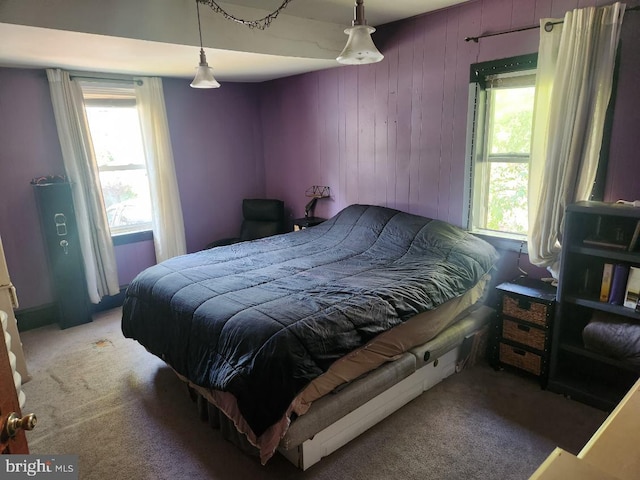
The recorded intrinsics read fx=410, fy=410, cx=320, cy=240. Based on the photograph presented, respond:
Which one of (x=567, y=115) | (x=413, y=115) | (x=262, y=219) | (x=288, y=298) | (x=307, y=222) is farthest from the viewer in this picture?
(x=262, y=219)

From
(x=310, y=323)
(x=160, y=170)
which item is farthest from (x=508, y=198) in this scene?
(x=160, y=170)

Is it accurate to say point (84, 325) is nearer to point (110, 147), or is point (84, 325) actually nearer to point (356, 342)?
point (110, 147)

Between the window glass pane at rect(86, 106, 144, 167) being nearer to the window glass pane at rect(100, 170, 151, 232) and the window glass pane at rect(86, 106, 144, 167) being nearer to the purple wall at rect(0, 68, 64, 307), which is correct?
the window glass pane at rect(100, 170, 151, 232)

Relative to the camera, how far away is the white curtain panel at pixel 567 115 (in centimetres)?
227

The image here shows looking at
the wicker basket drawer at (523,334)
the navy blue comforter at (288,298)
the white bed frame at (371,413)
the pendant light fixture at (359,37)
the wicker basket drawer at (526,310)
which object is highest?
the pendant light fixture at (359,37)

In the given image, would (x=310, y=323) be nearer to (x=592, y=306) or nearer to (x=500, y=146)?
(x=592, y=306)

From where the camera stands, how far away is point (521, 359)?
2646mm

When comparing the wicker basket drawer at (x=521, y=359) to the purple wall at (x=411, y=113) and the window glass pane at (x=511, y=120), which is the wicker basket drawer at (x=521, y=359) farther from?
the window glass pane at (x=511, y=120)

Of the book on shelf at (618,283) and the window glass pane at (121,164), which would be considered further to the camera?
the window glass pane at (121,164)

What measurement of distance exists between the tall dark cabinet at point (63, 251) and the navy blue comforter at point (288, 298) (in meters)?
1.17

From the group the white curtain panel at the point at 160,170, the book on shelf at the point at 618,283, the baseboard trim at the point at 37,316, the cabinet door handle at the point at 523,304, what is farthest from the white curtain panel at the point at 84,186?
the book on shelf at the point at 618,283

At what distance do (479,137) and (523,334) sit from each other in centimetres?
144

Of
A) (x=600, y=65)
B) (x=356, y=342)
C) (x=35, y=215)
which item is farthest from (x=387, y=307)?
(x=35, y=215)

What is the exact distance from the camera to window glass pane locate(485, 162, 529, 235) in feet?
9.85
